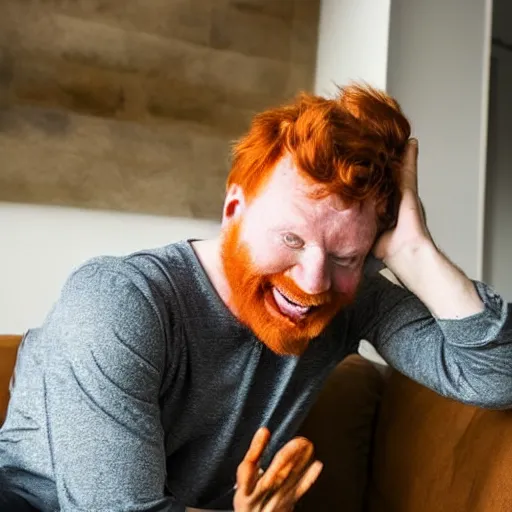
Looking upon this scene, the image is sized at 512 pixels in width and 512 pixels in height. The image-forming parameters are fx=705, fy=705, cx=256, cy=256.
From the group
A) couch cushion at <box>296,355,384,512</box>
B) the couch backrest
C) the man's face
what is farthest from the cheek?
the couch backrest

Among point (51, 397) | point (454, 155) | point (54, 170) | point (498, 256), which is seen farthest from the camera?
point (498, 256)

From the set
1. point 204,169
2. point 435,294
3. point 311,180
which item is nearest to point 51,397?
point 311,180

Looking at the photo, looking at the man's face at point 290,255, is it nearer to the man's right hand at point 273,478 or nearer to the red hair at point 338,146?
the red hair at point 338,146

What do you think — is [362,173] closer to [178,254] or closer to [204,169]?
[178,254]

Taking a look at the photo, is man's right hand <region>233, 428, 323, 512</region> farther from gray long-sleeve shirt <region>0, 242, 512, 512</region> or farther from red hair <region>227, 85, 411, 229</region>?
red hair <region>227, 85, 411, 229</region>

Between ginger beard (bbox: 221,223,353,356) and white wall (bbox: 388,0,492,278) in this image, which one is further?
white wall (bbox: 388,0,492,278)

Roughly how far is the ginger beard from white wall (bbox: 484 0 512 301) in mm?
1135

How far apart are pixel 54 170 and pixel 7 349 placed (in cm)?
42

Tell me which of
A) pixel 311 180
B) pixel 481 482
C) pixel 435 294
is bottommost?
pixel 481 482

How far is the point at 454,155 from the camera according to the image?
6.00ft

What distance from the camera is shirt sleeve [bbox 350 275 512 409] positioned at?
1072 millimetres

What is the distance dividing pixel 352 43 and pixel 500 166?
60 centimetres

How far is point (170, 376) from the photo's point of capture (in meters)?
1.02

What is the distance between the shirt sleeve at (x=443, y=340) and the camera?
1072 mm
